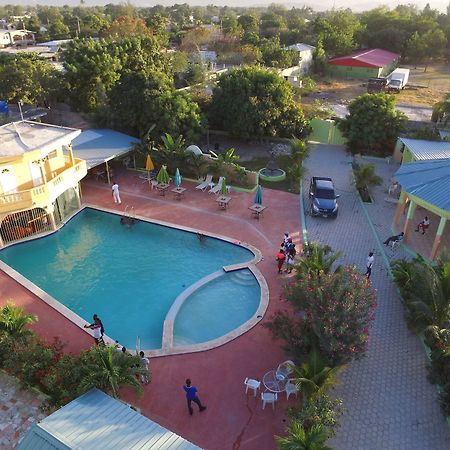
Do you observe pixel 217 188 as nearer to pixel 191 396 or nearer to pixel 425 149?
pixel 425 149

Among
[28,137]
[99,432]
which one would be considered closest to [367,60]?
[28,137]

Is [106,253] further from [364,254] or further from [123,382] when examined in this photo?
[364,254]

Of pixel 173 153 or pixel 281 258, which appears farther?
pixel 173 153

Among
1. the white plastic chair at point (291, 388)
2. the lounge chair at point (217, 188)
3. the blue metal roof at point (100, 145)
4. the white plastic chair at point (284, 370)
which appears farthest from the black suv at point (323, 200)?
the blue metal roof at point (100, 145)

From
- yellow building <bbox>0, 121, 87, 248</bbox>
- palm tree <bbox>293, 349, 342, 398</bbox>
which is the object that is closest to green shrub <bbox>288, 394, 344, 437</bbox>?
palm tree <bbox>293, 349, 342, 398</bbox>

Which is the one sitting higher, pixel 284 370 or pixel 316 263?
pixel 316 263

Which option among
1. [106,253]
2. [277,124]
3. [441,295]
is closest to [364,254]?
[441,295]

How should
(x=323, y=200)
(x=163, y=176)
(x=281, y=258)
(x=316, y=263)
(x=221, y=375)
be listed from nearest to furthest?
(x=221, y=375) < (x=316, y=263) < (x=281, y=258) < (x=323, y=200) < (x=163, y=176)

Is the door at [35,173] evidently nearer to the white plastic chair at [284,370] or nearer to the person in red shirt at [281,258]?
the person in red shirt at [281,258]
